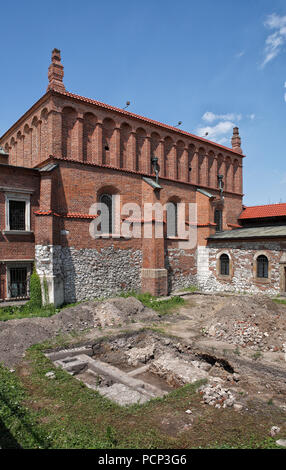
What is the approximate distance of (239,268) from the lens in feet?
66.2

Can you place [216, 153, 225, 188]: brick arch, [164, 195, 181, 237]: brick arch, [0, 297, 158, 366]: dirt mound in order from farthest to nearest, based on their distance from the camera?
[216, 153, 225, 188]: brick arch
[164, 195, 181, 237]: brick arch
[0, 297, 158, 366]: dirt mound

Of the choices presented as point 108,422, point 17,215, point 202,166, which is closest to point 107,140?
point 17,215

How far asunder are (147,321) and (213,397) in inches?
272

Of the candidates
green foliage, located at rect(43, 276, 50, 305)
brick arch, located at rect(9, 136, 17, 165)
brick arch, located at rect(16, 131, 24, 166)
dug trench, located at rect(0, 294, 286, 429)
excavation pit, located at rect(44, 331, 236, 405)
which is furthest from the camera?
brick arch, located at rect(9, 136, 17, 165)

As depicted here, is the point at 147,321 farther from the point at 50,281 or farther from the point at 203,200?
the point at 203,200

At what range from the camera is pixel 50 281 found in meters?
14.2

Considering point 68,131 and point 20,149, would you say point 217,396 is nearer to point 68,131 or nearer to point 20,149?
point 68,131

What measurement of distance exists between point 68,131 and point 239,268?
1412 centimetres

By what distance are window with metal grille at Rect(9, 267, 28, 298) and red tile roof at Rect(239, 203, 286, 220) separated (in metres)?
18.9

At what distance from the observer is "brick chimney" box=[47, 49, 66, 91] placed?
1494 cm

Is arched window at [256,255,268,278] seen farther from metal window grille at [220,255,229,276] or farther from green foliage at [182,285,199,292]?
green foliage at [182,285,199,292]

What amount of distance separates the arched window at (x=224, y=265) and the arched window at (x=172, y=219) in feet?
12.5

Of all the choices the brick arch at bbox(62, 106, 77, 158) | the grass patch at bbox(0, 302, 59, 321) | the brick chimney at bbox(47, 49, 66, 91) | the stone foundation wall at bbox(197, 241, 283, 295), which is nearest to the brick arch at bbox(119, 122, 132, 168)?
the brick arch at bbox(62, 106, 77, 158)
